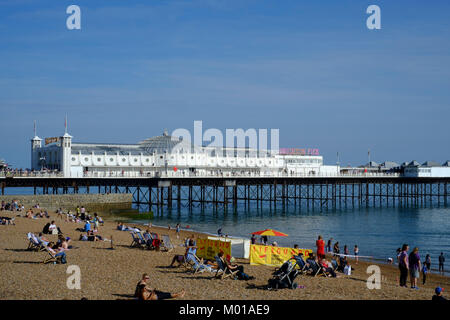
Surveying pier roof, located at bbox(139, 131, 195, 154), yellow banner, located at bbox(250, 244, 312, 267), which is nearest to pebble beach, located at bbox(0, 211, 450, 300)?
yellow banner, located at bbox(250, 244, 312, 267)

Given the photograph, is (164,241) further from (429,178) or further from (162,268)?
(429,178)

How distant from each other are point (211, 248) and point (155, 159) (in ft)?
148

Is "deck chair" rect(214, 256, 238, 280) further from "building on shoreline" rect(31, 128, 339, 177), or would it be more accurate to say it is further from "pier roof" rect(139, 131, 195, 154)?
"pier roof" rect(139, 131, 195, 154)

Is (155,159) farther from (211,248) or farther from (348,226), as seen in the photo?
(211,248)

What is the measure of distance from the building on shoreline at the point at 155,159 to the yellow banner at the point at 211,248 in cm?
3468

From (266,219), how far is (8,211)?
73.3 feet

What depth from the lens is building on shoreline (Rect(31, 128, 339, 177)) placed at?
55406 mm

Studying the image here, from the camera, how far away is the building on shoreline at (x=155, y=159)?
182 feet

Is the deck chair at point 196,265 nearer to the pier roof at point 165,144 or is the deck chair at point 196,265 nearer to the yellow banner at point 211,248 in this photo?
the yellow banner at point 211,248

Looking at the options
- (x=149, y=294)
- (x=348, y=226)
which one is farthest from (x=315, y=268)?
(x=348, y=226)

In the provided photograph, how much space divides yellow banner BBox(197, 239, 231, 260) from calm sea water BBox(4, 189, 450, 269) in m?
12.1

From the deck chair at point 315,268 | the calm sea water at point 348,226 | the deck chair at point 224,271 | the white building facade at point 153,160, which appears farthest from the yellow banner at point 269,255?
the white building facade at point 153,160
